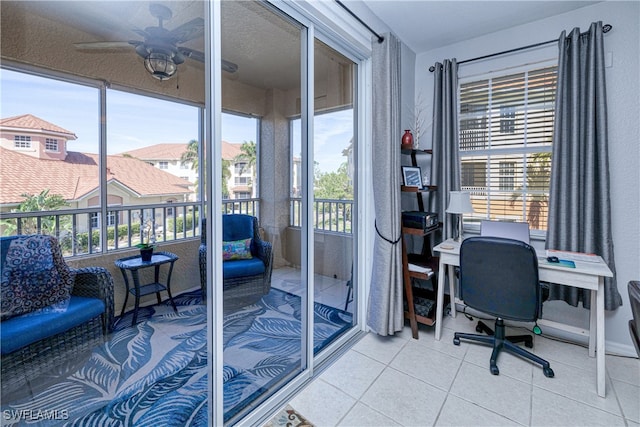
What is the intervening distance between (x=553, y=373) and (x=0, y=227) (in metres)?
2.99

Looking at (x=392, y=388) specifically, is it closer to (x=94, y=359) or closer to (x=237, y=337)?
(x=237, y=337)

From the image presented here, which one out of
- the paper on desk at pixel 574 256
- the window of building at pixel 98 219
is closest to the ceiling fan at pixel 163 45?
the window of building at pixel 98 219

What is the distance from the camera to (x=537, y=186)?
8.79 ft

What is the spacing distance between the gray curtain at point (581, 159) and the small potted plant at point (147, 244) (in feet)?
9.38

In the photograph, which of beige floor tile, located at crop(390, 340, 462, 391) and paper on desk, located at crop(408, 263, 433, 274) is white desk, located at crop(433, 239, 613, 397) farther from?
beige floor tile, located at crop(390, 340, 462, 391)

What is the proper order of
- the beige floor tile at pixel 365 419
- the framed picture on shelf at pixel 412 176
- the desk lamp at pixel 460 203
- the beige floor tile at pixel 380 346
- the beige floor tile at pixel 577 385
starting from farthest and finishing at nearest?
the framed picture on shelf at pixel 412 176 < the desk lamp at pixel 460 203 < the beige floor tile at pixel 380 346 < the beige floor tile at pixel 577 385 < the beige floor tile at pixel 365 419

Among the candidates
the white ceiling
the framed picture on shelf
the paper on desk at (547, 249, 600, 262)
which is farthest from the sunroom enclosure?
the paper on desk at (547, 249, 600, 262)

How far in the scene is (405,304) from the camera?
269 centimetres

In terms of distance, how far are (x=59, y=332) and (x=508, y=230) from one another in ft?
9.39

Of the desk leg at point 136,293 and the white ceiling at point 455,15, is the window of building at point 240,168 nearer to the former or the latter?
the desk leg at point 136,293

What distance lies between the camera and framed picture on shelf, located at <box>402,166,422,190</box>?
2.75 m

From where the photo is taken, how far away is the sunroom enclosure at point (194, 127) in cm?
111

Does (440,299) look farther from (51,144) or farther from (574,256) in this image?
(51,144)

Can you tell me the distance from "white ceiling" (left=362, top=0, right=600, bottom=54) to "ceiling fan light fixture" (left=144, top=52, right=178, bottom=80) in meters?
1.37
